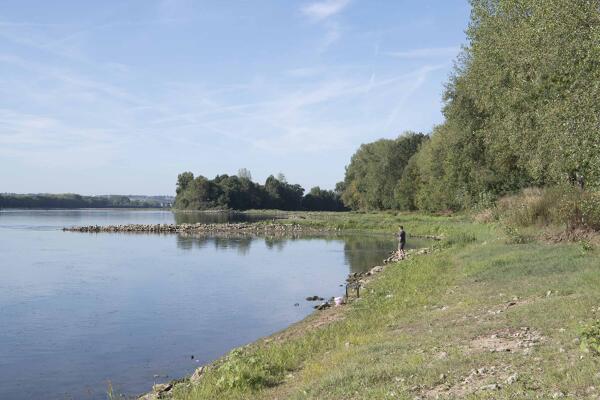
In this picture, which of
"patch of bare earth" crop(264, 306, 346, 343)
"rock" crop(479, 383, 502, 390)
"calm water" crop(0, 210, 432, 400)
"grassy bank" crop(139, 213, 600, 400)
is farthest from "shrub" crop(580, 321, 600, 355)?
"calm water" crop(0, 210, 432, 400)

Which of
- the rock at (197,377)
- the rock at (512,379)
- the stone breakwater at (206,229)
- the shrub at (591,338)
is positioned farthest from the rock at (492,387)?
the stone breakwater at (206,229)

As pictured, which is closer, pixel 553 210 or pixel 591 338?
pixel 591 338

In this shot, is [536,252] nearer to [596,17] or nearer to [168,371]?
[596,17]

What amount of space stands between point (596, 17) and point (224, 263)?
1196 inches

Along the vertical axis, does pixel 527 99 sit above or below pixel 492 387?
above

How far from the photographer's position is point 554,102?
2216cm

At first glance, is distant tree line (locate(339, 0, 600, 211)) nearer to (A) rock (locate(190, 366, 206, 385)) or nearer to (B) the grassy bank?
(B) the grassy bank

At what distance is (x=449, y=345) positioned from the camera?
1141cm

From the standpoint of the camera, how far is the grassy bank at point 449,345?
8625 mm

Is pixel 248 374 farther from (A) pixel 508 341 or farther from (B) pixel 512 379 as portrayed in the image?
(B) pixel 512 379

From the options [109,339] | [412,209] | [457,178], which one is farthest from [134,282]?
[412,209]

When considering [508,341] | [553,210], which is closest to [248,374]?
[508,341]

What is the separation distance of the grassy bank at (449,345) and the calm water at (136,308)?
2.76 meters

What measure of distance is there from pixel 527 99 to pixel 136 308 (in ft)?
65.6
